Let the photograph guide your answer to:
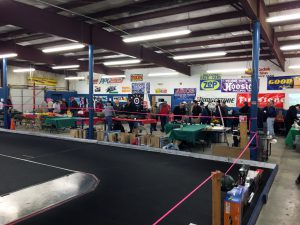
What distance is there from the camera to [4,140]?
847 centimetres

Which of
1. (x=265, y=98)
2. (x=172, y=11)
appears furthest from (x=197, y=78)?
(x=172, y=11)

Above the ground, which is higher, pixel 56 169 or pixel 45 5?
pixel 45 5

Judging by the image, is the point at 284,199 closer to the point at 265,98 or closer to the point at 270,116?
the point at 270,116

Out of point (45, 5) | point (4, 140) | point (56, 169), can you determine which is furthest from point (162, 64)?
point (56, 169)

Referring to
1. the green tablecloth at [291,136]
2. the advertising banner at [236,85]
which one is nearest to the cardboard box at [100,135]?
the green tablecloth at [291,136]

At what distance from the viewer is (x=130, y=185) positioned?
4.28 m

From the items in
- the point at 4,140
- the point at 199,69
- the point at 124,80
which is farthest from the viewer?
the point at 124,80

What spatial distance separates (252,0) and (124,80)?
12928 millimetres

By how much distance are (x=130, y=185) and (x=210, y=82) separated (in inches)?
452

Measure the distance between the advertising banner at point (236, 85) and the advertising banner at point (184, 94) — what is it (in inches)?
70.7

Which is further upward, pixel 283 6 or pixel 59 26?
pixel 283 6

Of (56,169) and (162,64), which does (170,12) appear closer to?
(56,169)

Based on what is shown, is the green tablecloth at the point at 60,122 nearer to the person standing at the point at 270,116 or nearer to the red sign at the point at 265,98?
the person standing at the point at 270,116

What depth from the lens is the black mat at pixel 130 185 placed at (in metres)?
3.15
